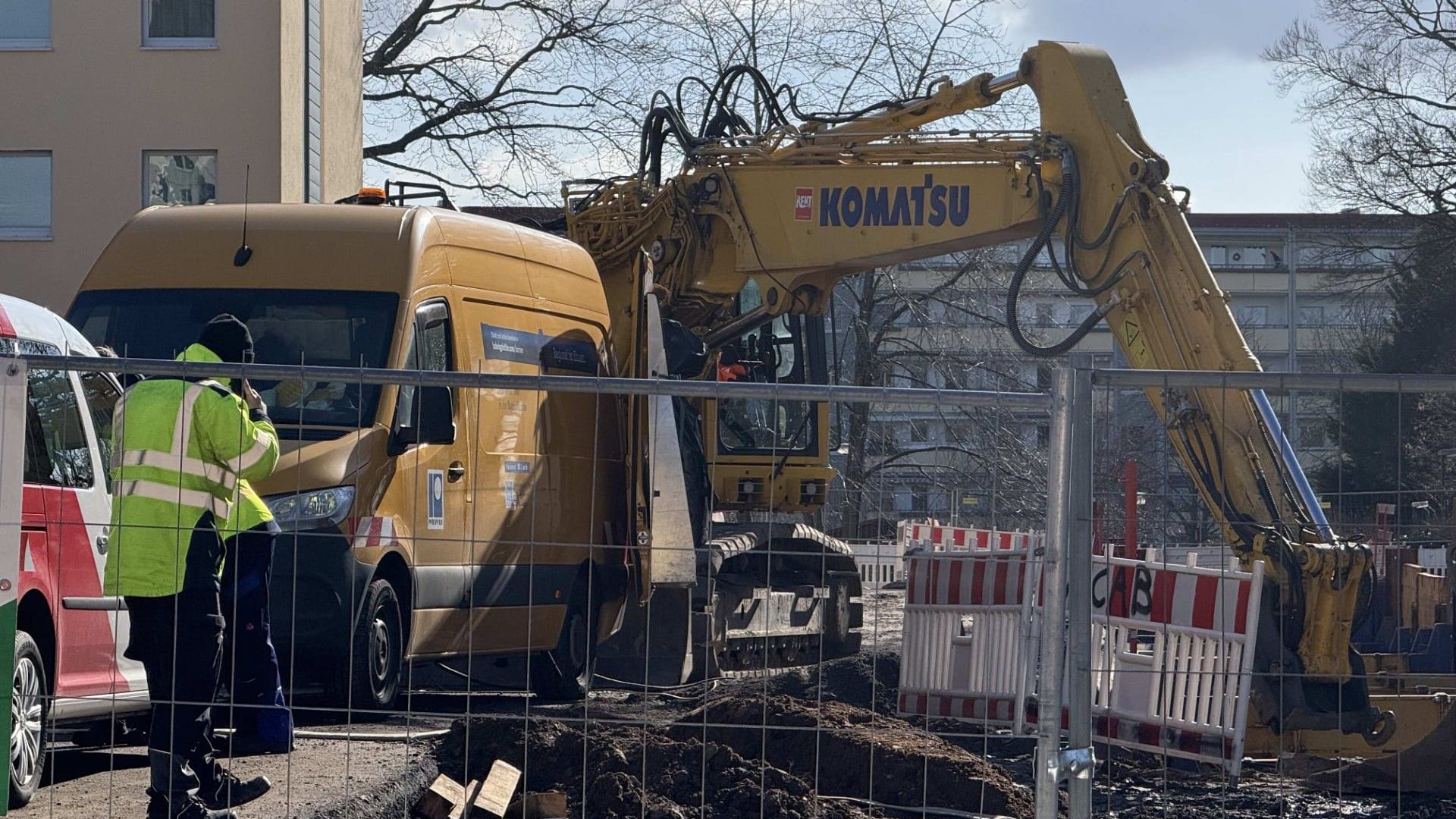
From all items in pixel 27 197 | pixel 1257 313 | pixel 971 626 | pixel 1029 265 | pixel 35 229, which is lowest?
pixel 971 626

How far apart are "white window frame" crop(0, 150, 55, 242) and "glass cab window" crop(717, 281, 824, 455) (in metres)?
15.3

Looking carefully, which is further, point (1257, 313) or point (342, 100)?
point (1257, 313)

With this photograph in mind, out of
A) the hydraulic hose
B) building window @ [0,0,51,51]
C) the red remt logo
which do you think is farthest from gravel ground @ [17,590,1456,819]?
building window @ [0,0,51,51]

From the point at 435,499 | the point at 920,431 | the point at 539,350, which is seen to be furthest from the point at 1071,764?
the point at 539,350

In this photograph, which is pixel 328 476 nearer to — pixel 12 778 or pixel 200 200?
pixel 12 778

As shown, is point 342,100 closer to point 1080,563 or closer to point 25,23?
point 25,23

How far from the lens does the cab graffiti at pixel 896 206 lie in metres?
11.9

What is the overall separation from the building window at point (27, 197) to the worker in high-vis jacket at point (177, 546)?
845 inches

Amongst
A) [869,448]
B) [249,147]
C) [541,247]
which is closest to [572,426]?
[541,247]

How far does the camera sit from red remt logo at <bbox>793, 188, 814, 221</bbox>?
1242 centimetres

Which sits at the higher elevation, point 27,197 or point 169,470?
point 27,197

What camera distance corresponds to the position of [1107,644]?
6000mm

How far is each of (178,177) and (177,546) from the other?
21.1 m

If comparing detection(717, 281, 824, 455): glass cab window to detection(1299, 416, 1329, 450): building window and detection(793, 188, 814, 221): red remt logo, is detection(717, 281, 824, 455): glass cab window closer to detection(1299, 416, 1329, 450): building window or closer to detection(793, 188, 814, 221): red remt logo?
detection(793, 188, 814, 221): red remt logo
